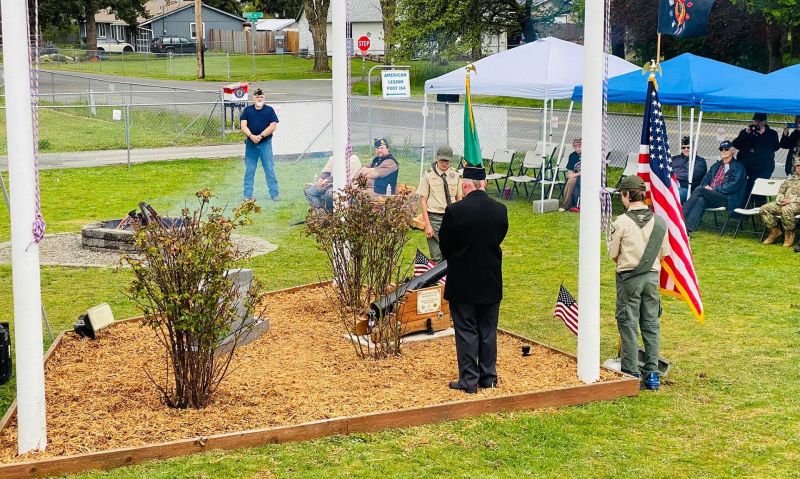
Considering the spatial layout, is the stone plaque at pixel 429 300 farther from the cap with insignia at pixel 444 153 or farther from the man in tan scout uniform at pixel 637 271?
the cap with insignia at pixel 444 153

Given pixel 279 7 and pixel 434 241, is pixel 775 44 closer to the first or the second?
pixel 434 241

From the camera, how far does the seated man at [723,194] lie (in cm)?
1688

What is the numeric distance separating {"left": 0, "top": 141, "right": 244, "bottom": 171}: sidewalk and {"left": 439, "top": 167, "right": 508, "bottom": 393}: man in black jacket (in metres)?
17.4

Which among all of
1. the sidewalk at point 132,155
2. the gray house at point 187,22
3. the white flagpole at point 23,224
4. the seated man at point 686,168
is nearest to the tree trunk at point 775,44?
the sidewalk at point 132,155

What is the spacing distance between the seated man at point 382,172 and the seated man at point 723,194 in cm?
472

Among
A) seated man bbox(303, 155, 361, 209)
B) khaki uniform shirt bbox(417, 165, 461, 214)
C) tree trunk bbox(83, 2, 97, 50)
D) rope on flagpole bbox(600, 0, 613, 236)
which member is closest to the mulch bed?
rope on flagpole bbox(600, 0, 613, 236)

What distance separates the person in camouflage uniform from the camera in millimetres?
15227

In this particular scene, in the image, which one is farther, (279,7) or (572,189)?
(279,7)

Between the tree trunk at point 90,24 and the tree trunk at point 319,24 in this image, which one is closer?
the tree trunk at point 319,24

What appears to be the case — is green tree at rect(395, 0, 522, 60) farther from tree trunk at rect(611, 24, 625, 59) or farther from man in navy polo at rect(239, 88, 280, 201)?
man in navy polo at rect(239, 88, 280, 201)

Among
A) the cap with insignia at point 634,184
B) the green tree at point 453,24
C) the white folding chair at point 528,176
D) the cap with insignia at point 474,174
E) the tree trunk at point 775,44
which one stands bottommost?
the white folding chair at point 528,176

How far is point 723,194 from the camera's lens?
1700 centimetres

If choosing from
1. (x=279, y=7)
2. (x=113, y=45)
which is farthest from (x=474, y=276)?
(x=279, y=7)

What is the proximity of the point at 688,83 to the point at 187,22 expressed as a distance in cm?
7448
